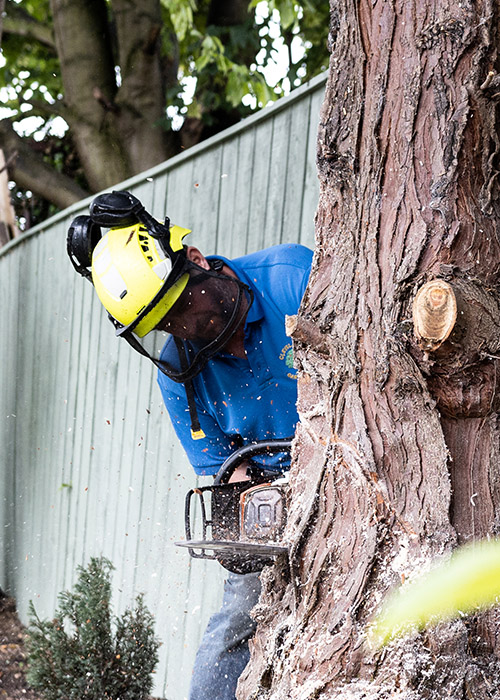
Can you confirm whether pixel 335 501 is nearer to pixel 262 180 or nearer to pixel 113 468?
pixel 262 180

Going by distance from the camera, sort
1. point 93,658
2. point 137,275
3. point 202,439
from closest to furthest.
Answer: point 137,275
point 202,439
point 93,658

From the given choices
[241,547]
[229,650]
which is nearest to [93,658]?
[229,650]

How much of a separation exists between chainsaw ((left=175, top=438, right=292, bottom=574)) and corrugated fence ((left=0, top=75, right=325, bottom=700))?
115 centimetres

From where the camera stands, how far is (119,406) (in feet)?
14.9

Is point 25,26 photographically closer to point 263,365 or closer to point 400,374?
point 263,365

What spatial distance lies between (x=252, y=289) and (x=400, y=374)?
1182 millimetres

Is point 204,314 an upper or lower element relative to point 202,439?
upper

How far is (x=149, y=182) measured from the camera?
4387mm

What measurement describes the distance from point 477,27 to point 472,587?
4.18 feet

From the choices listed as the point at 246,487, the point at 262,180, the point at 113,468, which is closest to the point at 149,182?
the point at 262,180

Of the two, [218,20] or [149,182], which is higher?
[218,20]

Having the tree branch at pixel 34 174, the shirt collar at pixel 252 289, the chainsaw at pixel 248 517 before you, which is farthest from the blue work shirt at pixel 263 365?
the tree branch at pixel 34 174

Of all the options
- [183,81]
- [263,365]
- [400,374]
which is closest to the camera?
[400,374]

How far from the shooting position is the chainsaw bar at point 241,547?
4.61 feet
